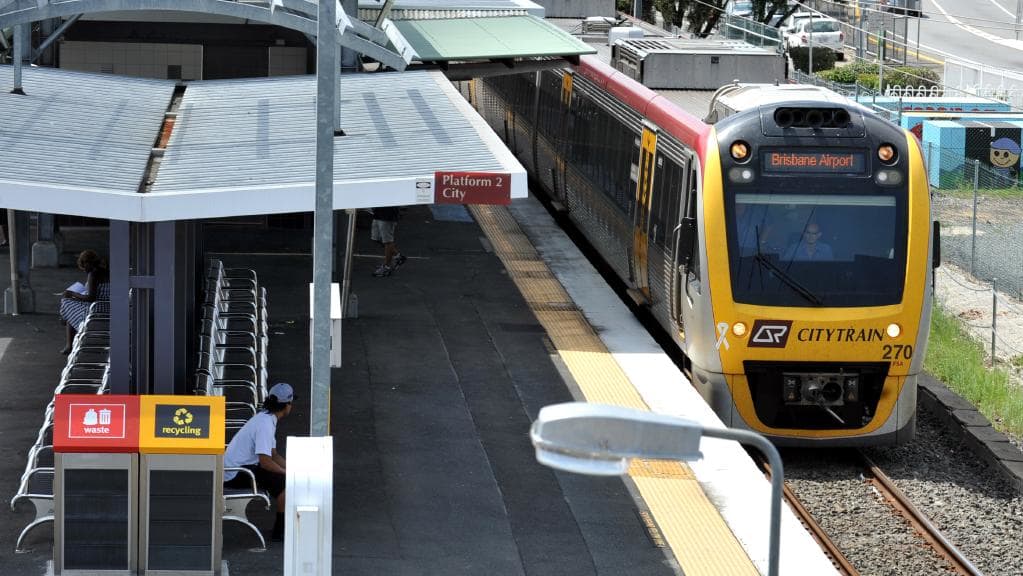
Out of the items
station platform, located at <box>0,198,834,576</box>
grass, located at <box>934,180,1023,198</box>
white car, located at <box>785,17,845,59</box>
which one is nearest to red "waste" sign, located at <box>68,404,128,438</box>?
station platform, located at <box>0,198,834,576</box>

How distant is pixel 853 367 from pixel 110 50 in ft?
40.8

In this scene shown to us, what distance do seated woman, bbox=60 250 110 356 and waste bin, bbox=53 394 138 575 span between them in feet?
17.6

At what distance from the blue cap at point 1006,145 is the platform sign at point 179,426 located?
2430 centimetres

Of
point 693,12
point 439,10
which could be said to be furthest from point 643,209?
point 693,12

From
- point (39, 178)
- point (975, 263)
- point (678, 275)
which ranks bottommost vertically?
point (975, 263)

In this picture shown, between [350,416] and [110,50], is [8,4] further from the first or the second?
[110,50]

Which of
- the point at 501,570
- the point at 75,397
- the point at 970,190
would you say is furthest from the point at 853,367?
the point at 970,190

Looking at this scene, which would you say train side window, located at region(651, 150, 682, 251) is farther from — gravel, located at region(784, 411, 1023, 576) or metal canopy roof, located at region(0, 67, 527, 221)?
gravel, located at region(784, 411, 1023, 576)

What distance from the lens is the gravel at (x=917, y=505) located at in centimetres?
1241

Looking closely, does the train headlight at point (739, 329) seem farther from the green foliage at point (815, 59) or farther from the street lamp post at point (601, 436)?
the green foliage at point (815, 59)

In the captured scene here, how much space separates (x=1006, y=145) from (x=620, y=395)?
18.8 meters

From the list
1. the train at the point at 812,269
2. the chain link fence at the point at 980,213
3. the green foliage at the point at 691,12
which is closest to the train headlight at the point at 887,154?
the train at the point at 812,269

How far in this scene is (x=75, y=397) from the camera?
34.2 feet

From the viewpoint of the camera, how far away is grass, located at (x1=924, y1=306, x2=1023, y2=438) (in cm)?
1627
